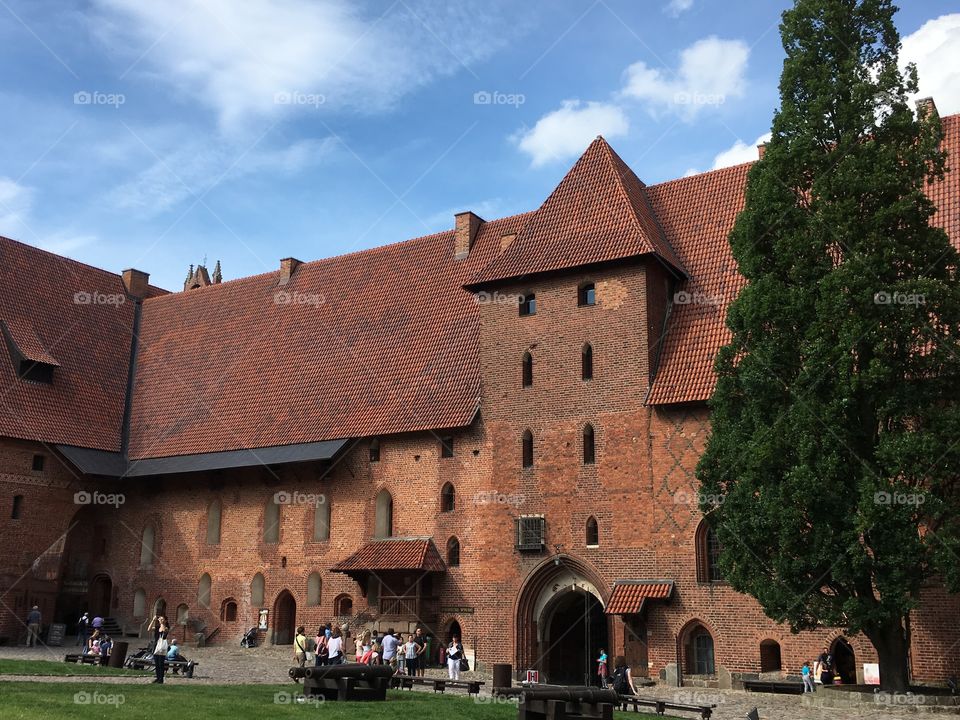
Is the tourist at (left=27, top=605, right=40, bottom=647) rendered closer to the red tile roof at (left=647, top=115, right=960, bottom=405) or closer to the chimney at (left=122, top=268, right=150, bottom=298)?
the chimney at (left=122, top=268, right=150, bottom=298)

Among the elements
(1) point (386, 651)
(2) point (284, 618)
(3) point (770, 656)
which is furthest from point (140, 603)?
(3) point (770, 656)

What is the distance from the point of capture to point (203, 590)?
107 ft

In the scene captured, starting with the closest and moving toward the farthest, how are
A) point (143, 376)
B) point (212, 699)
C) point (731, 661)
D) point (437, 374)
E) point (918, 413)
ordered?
point (212, 699)
point (918, 413)
point (731, 661)
point (437, 374)
point (143, 376)

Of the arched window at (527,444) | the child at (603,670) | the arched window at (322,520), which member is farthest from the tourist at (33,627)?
the child at (603,670)

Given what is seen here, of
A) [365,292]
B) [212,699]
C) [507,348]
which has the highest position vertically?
[365,292]

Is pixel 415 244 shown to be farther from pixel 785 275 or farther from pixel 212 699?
pixel 212 699

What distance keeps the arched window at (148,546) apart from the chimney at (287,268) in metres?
10.2

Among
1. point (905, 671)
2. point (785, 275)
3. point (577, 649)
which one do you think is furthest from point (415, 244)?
point (905, 671)

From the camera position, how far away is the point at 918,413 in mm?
17781

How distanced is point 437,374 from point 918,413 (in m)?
14.9

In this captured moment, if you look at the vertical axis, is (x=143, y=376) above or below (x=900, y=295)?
above

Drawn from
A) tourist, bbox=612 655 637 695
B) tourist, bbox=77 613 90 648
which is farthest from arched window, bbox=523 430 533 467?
tourist, bbox=77 613 90 648

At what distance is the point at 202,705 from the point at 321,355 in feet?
63.3

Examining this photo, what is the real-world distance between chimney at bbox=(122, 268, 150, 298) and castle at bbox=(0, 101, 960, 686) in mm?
2491
